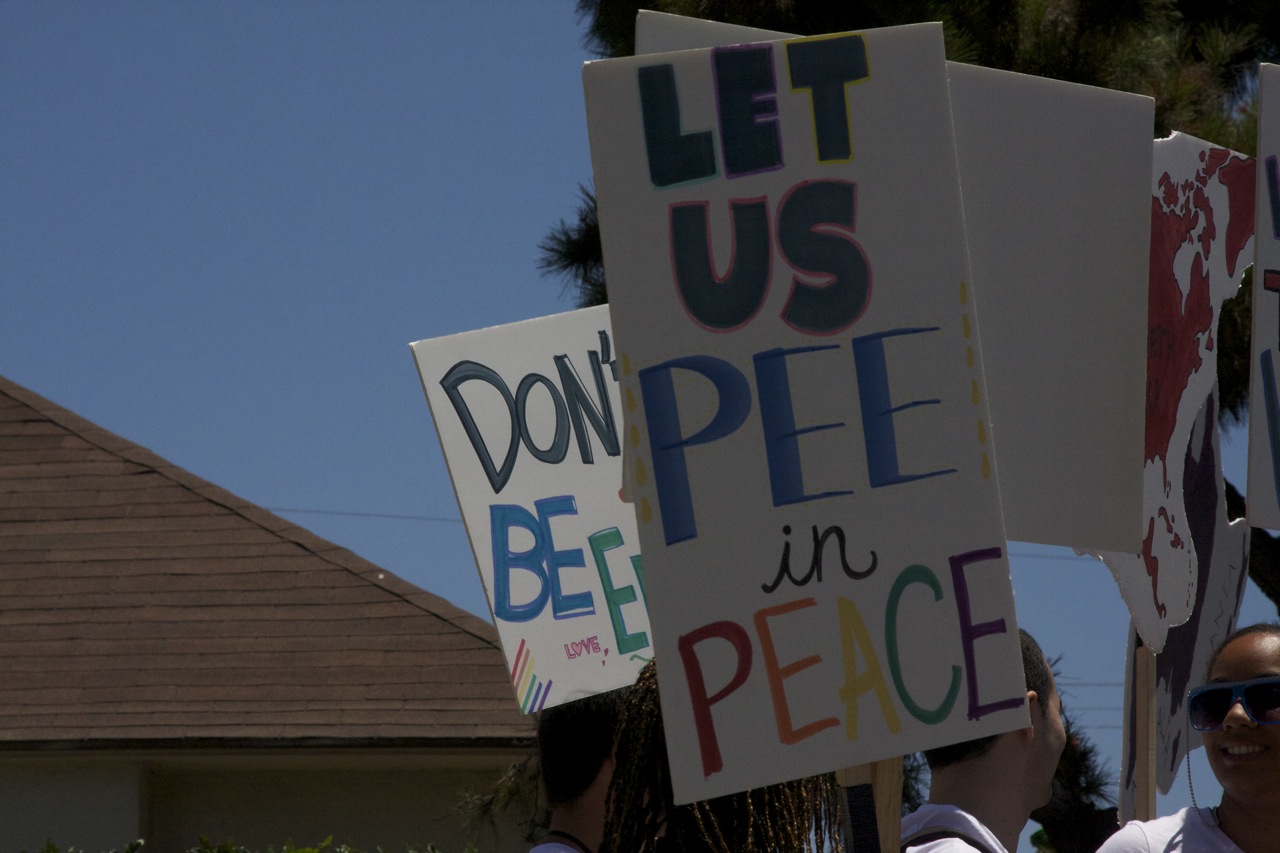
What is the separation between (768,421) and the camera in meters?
2.46

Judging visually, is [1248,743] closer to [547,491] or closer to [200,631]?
[547,491]

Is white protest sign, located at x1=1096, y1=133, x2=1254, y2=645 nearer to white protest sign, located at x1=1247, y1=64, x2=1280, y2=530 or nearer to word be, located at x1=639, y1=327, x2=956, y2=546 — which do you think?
white protest sign, located at x1=1247, y1=64, x2=1280, y2=530

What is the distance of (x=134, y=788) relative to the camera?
10328mm

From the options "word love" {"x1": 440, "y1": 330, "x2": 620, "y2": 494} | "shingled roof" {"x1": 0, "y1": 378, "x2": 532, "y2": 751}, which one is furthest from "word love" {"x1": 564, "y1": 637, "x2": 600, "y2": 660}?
"shingled roof" {"x1": 0, "y1": 378, "x2": 532, "y2": 751}

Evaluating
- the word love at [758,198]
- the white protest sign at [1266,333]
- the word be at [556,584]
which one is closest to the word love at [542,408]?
the word be at [556,584]

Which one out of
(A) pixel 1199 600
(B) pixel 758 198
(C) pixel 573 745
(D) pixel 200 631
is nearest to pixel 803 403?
(B) pixel 758 198

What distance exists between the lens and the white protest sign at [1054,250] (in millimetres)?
3176

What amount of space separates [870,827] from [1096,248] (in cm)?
147

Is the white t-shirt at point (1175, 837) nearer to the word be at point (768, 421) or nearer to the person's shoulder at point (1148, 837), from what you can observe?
the person's shoulder at point (1148, 837)

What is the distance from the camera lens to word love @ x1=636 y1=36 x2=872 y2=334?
2.49 metres

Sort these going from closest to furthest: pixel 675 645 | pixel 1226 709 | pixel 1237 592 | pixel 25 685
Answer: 1. pixel 675 645
2. pixel 1226 709
3. pixel 1237 592
4. pixel 25 685

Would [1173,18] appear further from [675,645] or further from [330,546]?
[675,645]

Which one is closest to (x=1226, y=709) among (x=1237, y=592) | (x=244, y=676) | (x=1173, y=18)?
(x=1237, y=592)

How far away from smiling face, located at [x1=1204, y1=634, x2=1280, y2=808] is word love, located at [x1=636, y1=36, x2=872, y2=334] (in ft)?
3.23
